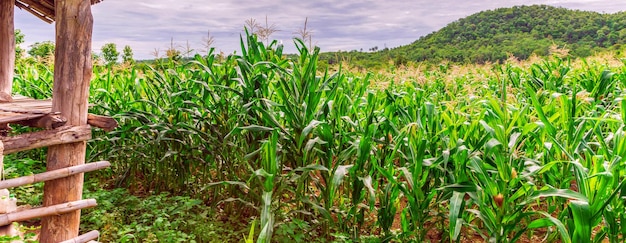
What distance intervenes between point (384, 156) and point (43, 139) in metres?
2.52

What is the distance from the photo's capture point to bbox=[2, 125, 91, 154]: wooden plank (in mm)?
3533

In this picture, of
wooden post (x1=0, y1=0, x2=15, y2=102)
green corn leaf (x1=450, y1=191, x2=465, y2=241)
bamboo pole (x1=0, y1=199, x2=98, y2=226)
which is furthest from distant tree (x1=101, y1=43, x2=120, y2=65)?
green corn leaf (x1=450, y1=191, x2=465, y2=241)

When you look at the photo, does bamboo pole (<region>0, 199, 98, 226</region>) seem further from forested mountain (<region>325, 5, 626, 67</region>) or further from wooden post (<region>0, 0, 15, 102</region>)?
forested mountain (<region>325, 5, 626, 67</region>)

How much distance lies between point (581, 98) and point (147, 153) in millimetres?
3930

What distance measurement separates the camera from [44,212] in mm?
3621

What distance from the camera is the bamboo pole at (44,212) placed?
348cm

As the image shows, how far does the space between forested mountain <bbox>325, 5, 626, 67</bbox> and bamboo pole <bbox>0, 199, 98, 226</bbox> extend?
29.2 metres

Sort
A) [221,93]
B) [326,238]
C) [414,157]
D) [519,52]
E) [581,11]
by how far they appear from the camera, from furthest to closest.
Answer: [581,11] < [519,52] < [221,93] < [326,238] < [414,157]

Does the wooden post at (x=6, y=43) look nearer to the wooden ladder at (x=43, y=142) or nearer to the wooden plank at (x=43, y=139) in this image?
the wooden ladder at (x=43, y=142)

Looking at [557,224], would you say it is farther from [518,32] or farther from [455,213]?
[518,32]

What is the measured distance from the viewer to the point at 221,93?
13.0ft

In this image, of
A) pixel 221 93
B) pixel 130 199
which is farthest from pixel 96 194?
pixel 221 93

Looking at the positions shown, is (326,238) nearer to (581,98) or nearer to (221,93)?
(221,93)

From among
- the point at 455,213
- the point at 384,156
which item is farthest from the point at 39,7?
the point at 455,213
